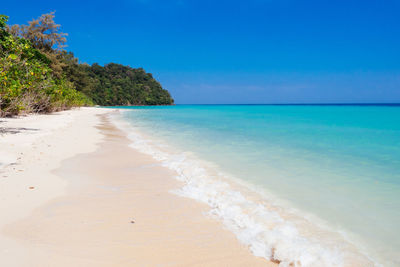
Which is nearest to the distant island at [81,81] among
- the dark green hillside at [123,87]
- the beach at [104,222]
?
the dark green hillside at [123,87]

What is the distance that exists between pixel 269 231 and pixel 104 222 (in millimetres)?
1906

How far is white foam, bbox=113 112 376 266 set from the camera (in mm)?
2383

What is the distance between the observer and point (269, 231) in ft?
9.37

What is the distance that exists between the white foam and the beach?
6.1 inches

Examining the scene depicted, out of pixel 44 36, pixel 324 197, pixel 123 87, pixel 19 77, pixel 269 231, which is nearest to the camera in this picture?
pixel 269 231

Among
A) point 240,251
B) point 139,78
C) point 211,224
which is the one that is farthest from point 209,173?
point 139,78

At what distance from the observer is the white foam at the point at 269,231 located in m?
2.38

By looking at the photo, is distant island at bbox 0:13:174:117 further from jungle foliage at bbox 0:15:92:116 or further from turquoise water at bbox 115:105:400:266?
turquoise water at bbox 115:105:400:266

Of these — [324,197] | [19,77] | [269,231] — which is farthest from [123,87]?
[269,231]

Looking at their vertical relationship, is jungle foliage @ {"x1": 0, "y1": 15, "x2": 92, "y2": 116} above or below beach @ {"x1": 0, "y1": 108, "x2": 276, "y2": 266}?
above

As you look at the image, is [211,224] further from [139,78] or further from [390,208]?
[139,78]

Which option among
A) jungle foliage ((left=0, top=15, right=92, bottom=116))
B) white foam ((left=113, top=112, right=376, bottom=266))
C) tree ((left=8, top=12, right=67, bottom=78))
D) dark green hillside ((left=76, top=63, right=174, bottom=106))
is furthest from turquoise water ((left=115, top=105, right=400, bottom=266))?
dark green hillside ((left=76, top=63, right=174, bottom=106))

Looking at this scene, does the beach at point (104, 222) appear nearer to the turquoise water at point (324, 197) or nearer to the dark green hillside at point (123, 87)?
the turquoise water at point (324, 197)

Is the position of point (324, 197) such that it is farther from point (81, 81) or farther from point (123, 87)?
point (123, 87)
